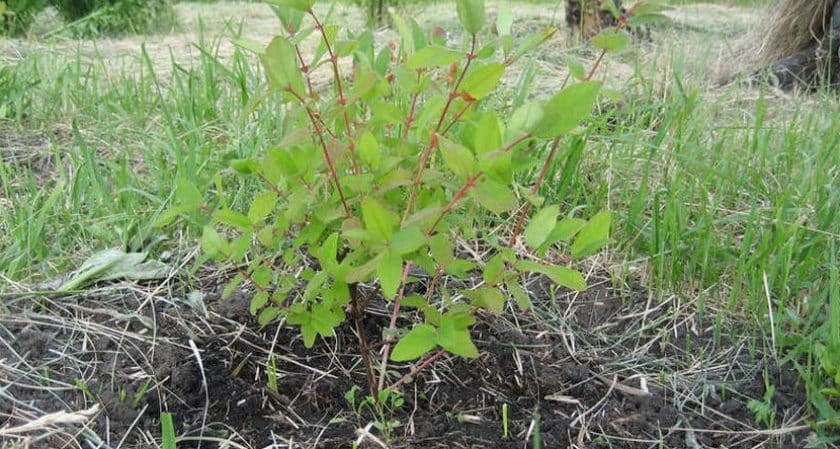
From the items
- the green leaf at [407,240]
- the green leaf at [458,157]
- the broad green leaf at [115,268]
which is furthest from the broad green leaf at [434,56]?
the broad green leaf at [115,268]

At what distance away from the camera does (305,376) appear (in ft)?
4.72

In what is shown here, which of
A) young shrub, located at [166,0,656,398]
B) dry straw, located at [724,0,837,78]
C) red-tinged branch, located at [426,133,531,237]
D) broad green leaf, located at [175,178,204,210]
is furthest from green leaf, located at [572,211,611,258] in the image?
dry straw, located at [724,0,837,78]

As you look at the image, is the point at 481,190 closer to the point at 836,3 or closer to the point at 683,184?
the point at 683,184

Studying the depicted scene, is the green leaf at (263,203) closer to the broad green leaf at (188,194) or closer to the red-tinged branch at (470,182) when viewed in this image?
the broad green leaf at (188,194)

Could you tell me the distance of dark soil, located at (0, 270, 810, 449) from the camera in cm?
133

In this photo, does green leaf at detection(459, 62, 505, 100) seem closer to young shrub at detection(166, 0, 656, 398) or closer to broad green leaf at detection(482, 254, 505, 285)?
young shrub at detection(166, 0, 656, 398)

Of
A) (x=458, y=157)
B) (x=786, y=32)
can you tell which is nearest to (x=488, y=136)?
(x=458, y=157)

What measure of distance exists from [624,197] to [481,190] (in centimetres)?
100

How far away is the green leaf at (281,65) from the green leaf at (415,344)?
383mm

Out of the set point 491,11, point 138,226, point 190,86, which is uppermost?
point 190,86

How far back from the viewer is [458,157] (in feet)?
3.30

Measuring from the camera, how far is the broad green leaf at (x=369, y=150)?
3.70 feet

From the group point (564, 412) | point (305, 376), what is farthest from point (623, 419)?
point (305, 376)

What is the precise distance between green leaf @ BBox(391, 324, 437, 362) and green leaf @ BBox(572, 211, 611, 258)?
0.25 m
